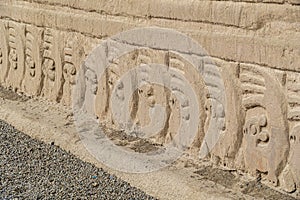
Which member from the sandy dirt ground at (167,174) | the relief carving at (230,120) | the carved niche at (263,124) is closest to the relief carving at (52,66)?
the sandy dirt ground at (167,174)

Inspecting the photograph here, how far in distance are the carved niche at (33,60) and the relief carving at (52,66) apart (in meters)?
0.08

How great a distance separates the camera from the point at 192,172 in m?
4.11

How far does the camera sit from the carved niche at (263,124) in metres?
3.66

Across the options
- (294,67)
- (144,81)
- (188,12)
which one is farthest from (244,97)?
(144,81)

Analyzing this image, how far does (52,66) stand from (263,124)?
2.65 meters

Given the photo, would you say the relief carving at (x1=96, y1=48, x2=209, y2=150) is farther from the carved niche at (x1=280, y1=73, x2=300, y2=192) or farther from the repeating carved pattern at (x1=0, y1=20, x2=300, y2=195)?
the carved niche at (x1=280, y1=73, x2=300, y2=192)

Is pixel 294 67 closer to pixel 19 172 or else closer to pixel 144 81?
pixel 144 81

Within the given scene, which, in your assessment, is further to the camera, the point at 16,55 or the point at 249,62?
the point at 16,55

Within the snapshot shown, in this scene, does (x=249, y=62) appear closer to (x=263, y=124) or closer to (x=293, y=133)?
(x=263, y=124)

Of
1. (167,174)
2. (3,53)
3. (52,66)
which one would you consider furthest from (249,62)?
(3,53)

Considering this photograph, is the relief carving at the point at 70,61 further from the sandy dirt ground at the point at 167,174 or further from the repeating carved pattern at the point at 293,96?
the repeating carved pattern at the point at 293,96

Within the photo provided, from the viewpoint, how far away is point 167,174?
408 centimetres

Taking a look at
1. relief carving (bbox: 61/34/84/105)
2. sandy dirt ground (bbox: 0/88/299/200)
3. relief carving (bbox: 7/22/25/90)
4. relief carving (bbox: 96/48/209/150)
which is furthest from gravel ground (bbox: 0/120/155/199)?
relief carving (bbox: 7/22/25/90)

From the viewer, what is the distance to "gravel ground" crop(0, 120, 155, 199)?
4.19 m
